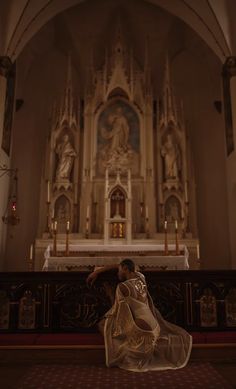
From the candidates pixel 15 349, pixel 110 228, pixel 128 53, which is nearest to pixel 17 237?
pixel 110 228

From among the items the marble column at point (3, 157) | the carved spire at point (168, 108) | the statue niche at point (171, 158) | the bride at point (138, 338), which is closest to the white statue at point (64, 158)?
the marble column at point (3, 157)

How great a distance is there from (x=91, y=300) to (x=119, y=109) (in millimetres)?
9288

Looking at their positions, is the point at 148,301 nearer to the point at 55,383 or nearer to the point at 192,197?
the point at 55,383

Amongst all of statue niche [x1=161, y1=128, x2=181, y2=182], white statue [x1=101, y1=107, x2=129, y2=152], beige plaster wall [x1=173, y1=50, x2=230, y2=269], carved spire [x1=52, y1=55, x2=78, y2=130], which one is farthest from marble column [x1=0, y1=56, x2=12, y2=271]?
beige plaster wall [x1=173, y1=50, x2=230, y2=269]

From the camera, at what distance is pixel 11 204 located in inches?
533

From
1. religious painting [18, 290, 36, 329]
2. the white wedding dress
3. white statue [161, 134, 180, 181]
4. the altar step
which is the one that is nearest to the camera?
the white wedding dress

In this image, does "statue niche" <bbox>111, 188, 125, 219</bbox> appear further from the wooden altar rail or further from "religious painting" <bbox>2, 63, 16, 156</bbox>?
the wooden altar rail

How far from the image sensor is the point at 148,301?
5.60 meters

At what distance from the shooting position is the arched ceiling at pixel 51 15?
12773 millimetres

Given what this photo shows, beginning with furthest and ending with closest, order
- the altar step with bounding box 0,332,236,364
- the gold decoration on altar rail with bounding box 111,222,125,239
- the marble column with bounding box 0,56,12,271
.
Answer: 1. the gold decoration on altar rail with bounding box 111,222,125,239
2. the marble column with bounding box 0,56,12,271
3. the altar step with bounding box 0,332,236,364

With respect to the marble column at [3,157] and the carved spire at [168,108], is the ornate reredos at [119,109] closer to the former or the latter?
the carved spire at [168,108]

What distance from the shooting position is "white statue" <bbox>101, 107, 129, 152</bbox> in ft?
46.2

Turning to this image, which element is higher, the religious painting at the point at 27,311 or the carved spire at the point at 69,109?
the carved spire at the point at 69,109

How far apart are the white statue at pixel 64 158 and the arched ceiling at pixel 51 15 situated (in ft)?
10.6
